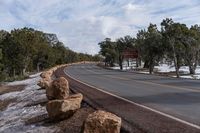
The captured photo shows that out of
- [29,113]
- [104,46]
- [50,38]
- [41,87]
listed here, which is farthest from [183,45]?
[50,38]

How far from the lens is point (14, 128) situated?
45.6 ft

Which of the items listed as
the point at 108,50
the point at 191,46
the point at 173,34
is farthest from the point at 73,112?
the point at 108,50

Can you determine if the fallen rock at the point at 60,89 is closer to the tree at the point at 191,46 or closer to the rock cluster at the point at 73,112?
the rock cluster at the point at 73,112

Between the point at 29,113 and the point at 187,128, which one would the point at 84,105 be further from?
the point at 187,128

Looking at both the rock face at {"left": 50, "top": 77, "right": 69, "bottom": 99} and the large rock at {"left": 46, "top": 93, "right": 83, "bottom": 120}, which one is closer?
the large rock at {"left": 46, "top": 93, "right": 83, "bottom": 120}

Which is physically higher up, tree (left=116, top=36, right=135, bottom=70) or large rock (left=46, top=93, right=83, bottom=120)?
tree (left=116, top=36, right=135, bottom=70)

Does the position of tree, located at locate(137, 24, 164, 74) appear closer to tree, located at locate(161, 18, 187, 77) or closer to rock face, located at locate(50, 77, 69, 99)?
tree, located at locate(161, 18, 187, 77)

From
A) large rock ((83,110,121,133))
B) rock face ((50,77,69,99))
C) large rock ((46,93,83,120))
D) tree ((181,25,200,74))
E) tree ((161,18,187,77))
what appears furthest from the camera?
tree ((181,25,200,74))

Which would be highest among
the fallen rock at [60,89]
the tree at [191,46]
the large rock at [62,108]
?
the tree at [191,46]

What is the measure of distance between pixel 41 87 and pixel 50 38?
13022 centimetres

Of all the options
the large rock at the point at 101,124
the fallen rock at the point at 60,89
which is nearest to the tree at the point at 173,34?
the fallen rock at the point at 60,89

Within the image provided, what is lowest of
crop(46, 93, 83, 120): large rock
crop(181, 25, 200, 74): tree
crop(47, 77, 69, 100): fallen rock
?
crop(46, 93, 83, 120): large rock

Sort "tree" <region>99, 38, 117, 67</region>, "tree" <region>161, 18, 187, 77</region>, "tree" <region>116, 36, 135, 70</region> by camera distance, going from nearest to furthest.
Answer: "tree" <region>161, 18, 187, 77</region>, "tree" <region>116, 36, 135, 70</region>, "tree" <region>99, 38, 117, 67</region>

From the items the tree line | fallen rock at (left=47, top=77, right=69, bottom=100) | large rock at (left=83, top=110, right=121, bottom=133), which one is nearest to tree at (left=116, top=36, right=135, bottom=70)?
the tree line
